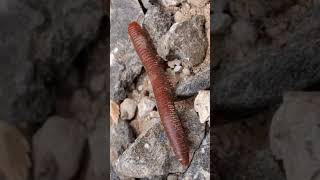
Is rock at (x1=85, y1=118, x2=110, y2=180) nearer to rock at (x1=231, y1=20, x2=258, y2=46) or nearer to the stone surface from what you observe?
rock at (x1=231, y1=20, x2=258, y2=46)

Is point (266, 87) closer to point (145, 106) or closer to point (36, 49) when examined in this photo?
point (36, 49)

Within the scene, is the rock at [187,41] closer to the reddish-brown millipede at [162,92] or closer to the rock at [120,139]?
the reddish-brown millipede at [162,92]

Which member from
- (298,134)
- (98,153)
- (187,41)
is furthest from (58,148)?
(187,41)

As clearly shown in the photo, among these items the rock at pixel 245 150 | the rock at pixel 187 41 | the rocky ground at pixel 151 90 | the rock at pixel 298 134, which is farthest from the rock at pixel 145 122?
the rock at pixel 298 134

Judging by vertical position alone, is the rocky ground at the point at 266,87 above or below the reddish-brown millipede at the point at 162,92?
above

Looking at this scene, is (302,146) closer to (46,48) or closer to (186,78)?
(46,48)

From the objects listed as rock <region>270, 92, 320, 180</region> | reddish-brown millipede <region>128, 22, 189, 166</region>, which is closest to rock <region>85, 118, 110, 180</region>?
rock <region>270, 92, 320, 180</region>
